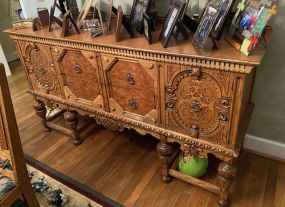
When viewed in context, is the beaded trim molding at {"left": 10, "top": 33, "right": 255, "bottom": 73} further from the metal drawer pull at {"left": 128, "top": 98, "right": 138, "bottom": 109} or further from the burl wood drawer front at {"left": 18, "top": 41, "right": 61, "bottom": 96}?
the metal drawer pull at {"left": 128, "top": 98, "right": 138, "bottom": 109}

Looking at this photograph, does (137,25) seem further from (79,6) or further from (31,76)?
(31,76)

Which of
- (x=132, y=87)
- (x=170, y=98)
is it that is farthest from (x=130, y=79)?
(x=170, y=98)

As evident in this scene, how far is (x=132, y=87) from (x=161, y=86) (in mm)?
217

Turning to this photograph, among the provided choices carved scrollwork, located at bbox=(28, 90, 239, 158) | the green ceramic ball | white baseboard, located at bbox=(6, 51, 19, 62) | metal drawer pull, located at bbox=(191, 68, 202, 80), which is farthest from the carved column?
white baseboard, located at bbox=(6, 51, 19, 62)

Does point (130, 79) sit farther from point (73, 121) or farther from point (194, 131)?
point (73, 121)

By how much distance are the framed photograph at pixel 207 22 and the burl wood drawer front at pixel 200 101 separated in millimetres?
136

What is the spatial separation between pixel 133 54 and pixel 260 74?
89 cm

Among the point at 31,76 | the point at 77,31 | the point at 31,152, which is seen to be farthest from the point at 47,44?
the point at 31,152

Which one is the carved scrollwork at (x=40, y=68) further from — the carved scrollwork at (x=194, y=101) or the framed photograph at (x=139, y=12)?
the carved scrollwork at (x=194, y=101)

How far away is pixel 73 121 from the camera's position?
2049mm

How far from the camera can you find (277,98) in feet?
5.53

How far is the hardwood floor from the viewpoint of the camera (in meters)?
1.61

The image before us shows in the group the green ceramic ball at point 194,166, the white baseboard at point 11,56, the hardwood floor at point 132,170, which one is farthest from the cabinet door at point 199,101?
the white baseboard at point 11,56

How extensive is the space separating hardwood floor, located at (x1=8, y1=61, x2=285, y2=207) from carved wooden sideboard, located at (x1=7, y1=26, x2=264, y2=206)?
0.12 m
